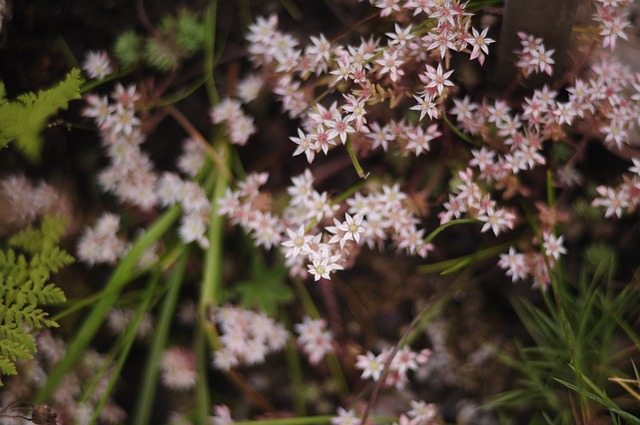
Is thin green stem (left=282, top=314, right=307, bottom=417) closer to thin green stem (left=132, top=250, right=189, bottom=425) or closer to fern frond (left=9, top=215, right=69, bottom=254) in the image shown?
thin green stem (left=132, top=250, right=189, bottom=425)

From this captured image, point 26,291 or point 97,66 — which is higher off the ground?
point 97,66

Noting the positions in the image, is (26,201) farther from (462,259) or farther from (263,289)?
(462,259)

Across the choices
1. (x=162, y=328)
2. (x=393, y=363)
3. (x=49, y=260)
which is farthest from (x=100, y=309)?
(x=393, y=363)

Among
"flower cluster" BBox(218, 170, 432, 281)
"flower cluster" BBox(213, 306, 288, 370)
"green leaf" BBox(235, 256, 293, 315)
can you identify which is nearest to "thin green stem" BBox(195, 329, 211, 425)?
"flower cluster" BBox(213, 306, 288, 370)

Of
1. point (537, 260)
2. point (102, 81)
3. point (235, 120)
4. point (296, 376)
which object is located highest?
point (102, 81)

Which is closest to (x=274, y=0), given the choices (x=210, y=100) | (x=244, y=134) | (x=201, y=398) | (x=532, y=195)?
(x=210, y=100)

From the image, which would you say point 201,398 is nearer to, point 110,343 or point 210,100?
point 110,343
